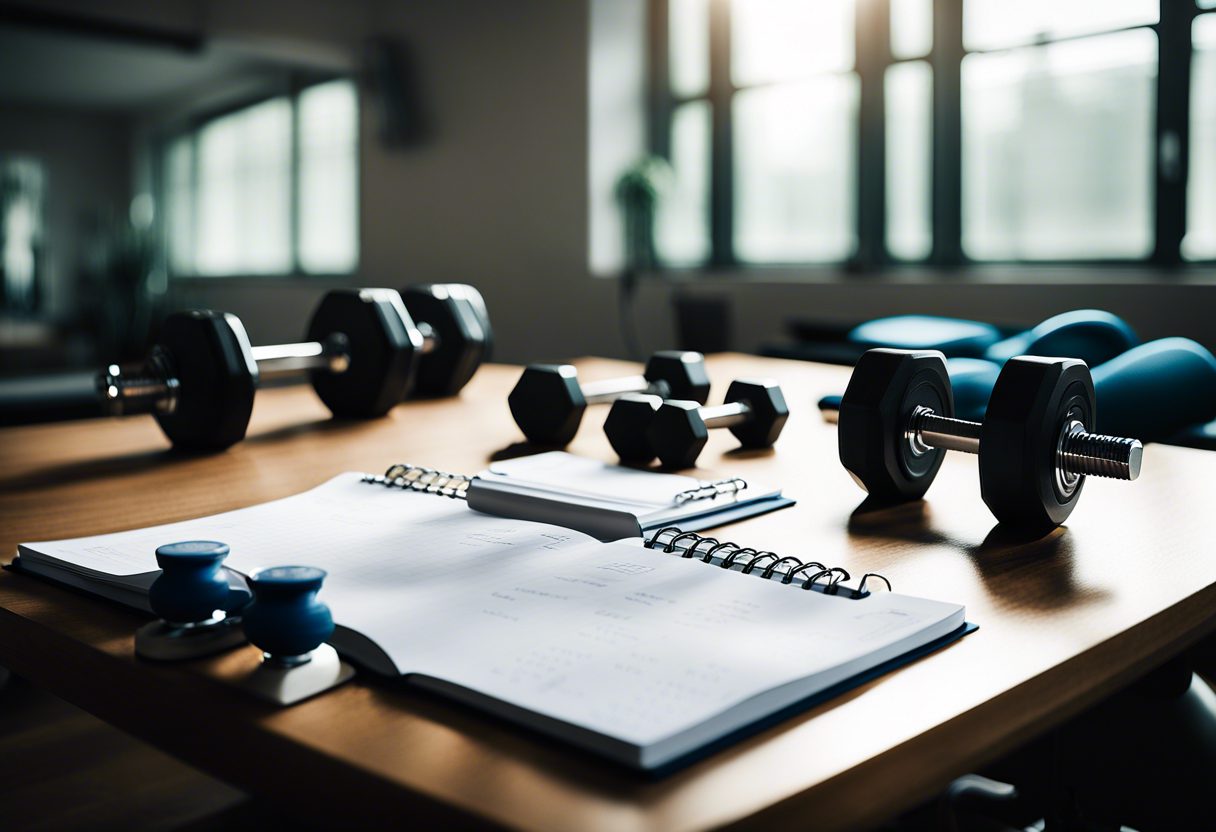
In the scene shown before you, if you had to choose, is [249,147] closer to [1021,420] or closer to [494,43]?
[494,43]

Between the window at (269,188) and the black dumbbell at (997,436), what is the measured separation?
6.49 metres

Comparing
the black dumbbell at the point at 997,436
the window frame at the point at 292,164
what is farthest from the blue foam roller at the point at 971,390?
the window frame at the point at 292,164

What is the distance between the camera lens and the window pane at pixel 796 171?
477 centimetres

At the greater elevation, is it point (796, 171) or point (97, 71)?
point (97, 71)

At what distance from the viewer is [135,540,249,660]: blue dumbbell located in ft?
1.69

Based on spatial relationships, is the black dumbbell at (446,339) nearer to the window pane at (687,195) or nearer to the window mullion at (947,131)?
the window mullion at (947,131)

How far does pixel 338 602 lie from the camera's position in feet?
1.87

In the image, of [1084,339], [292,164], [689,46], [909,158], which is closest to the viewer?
[1084,339]

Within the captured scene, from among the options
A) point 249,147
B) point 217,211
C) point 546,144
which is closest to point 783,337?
point 546,144

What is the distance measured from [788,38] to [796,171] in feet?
2.03

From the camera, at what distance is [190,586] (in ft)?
1.69

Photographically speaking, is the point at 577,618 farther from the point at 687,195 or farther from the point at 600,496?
→ the point at 687,195

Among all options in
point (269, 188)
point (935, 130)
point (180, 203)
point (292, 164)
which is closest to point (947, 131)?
point (935, 130)

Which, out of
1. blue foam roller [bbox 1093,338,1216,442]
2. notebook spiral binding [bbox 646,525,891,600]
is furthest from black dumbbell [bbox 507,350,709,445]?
blue foam roller [bbox 1093,338,1216,442]
